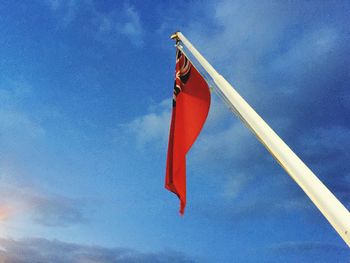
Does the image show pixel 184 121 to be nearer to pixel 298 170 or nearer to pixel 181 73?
pixel 181 73

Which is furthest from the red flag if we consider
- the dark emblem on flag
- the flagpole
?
the flagpole

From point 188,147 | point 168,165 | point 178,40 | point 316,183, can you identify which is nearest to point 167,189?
point 168,165

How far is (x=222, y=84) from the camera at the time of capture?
7.96m

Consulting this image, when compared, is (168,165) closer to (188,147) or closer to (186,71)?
(188,147)

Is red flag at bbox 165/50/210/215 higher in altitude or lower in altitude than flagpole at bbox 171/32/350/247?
higher

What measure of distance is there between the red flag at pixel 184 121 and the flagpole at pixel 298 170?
179cm

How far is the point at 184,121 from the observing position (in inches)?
389

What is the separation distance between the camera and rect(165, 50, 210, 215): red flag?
9641 millimetres

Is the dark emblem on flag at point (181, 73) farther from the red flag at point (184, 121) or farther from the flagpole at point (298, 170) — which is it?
the flagpole at point (298, 170)

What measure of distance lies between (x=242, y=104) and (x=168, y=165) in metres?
3.71

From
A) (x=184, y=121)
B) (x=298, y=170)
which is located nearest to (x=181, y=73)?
(x=184, y=121)

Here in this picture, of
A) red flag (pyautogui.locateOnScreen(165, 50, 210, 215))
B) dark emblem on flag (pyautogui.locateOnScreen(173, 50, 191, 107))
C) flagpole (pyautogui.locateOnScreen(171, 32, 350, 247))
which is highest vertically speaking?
dark emblem on flag (pyautogui.locateOnScreen(173, 50, 191, 107))

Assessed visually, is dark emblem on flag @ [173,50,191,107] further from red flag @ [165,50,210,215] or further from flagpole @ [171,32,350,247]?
flagpole @ [171,32,350,247]

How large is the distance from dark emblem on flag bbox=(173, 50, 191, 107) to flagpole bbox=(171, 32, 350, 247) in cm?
239
